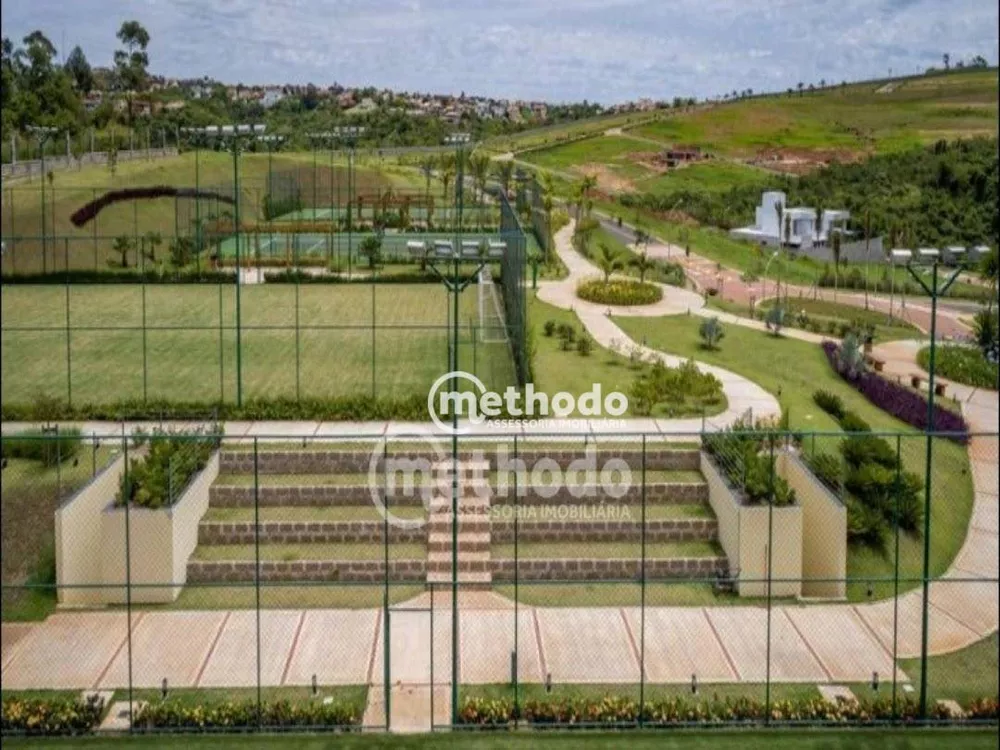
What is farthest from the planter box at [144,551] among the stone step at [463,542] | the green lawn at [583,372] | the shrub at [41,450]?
the green lawn at [583,372]

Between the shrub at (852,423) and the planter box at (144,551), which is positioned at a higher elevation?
the shrub at (852,423)

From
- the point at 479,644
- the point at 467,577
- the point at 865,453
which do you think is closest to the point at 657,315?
the point at 865,453

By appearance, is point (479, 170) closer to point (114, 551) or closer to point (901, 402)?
point (901, 402)

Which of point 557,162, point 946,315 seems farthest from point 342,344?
point 557,162

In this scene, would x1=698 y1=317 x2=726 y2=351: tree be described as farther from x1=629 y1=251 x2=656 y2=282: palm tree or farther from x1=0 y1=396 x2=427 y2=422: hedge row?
x1=0 y1=396 x2=427 y2=422: hedge row

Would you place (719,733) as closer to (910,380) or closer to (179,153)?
(910,380)

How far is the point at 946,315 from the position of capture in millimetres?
37062

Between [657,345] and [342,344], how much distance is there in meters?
7.62

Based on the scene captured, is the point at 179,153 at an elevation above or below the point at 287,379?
above

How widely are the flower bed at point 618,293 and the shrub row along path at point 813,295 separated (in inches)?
131

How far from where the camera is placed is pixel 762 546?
55.6 ft

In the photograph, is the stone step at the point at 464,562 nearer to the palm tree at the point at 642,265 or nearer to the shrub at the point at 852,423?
the shrub at the point at 852,423

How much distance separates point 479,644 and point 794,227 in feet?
130

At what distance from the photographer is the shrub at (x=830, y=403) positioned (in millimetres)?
23286
